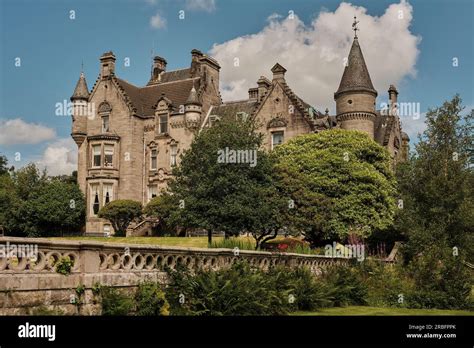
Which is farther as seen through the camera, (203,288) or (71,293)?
(203,288)

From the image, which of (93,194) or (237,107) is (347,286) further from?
(93,194)

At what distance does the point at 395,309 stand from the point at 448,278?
8.11 feet

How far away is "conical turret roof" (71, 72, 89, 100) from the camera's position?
50.6 meters

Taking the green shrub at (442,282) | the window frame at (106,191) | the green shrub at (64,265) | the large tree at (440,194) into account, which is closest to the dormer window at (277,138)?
the window frame at (106,191)

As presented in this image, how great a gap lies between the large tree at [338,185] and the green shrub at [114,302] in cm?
1890

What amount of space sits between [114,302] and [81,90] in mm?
43155

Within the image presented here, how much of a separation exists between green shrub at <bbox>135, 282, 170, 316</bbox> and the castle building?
3209 centimetres

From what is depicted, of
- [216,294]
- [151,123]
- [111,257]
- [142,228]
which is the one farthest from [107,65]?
[111,257]

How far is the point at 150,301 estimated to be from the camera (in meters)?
11.4

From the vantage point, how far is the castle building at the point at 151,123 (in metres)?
44.0

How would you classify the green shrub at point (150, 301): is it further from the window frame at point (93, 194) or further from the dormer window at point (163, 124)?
the dormer window at point (163, 124)

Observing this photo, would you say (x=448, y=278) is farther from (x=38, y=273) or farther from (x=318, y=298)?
(x=38, y=273)

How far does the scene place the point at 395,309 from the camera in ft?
56.4
